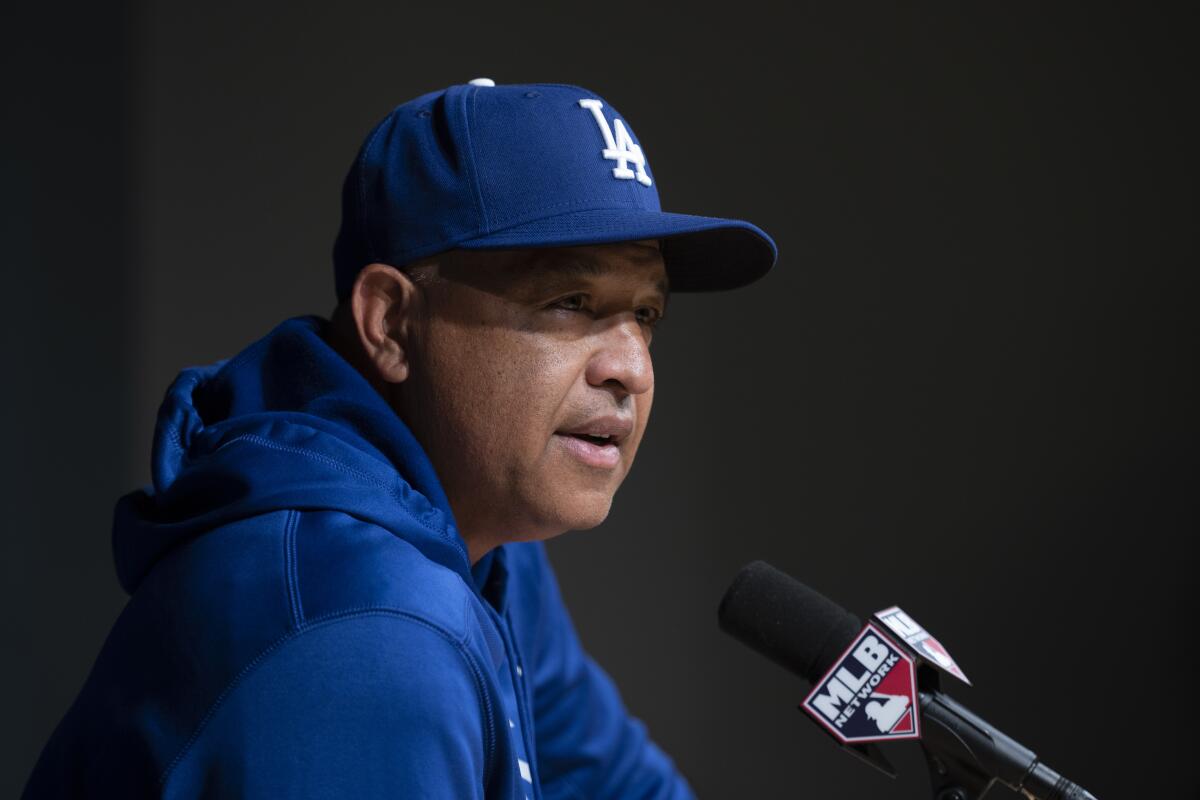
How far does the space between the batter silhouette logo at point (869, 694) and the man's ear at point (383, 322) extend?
0.43 meters

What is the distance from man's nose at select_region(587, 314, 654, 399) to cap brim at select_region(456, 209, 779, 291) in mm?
85

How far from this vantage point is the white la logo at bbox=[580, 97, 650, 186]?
1.08m

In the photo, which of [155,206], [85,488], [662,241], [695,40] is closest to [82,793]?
[662,241]

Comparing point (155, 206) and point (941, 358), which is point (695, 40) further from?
point (155, 206)

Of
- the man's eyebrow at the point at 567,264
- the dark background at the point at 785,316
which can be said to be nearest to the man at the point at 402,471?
the man's eyebrow at the point at 567,264

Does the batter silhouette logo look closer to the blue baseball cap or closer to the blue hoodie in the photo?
the blue hoodie

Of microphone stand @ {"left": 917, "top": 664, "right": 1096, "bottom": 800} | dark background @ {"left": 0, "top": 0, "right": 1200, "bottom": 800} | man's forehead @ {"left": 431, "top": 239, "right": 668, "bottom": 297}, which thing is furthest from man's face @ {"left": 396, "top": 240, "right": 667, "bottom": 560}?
dark background @ {"left": 0, "top": 0, "right": 1200, "bottom": 800}

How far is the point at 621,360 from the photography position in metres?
1.08

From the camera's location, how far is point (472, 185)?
1044 millimetres

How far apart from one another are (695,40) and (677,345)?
55 cm

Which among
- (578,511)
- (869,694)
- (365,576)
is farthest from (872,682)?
(365,576)

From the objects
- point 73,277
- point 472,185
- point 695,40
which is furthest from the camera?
point 695,40

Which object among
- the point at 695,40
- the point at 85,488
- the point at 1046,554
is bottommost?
the point at 85,488

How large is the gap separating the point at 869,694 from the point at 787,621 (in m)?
0.13
